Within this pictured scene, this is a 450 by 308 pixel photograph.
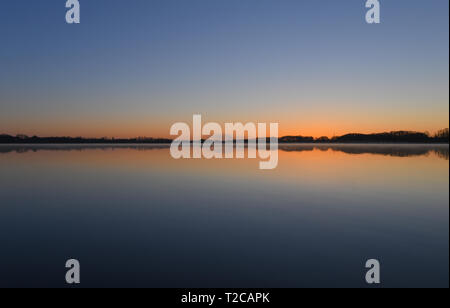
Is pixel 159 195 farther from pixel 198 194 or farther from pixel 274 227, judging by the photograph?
pixel 274 227

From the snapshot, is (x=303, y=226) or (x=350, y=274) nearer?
(x=350, y=274)

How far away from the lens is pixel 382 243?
11312 millimetres

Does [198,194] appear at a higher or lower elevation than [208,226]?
higher

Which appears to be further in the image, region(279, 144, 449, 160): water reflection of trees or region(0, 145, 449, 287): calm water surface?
region(279, 144, 449, 160): water reflection of trees

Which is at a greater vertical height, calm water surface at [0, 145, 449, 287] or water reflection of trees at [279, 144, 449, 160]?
water reflection of trees at [279, 144, 449, 160]

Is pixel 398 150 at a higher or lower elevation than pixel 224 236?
higher

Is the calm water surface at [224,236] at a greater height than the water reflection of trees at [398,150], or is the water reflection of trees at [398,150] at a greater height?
the water reflection of trees at [398,150]

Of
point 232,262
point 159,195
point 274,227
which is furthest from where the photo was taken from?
point 159,195

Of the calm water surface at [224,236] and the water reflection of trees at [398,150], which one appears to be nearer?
the calm water surface at [224,236]

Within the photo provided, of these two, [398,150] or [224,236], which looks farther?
[398,150]
